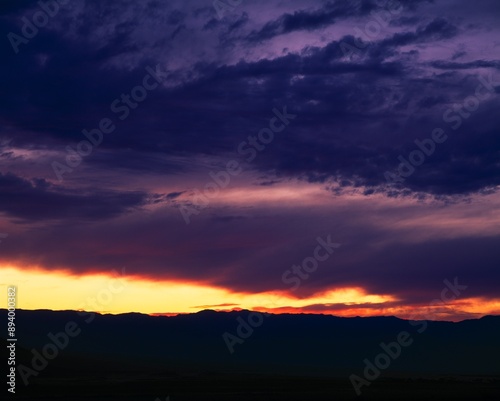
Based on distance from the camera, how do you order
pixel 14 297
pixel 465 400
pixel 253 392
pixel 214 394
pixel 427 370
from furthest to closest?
pixel 427 370 < pixel 253 392 < pixel 214 394 < pixel 465 400 < pixel 14 297

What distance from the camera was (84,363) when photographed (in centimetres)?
13825

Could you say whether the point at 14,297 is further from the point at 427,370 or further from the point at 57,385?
the point at 427,370

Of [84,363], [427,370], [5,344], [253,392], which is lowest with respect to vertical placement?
[253,392]

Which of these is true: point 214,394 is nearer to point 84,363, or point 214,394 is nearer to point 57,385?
point 57,385

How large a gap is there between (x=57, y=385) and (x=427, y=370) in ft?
465

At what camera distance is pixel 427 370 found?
198750 millimetres

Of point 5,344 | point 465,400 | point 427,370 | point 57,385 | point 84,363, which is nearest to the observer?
point 465,400

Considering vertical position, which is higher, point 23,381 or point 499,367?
point 499,367

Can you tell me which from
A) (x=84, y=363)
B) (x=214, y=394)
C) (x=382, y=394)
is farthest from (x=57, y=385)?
(x=84, y=363)

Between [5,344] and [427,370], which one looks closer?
[5,344]

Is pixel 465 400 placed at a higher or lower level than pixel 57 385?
lower

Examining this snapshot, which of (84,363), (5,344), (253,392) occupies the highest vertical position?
(84,363)

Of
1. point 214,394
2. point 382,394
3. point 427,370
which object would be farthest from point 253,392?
point 427,370

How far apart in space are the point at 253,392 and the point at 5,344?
34.5 m
